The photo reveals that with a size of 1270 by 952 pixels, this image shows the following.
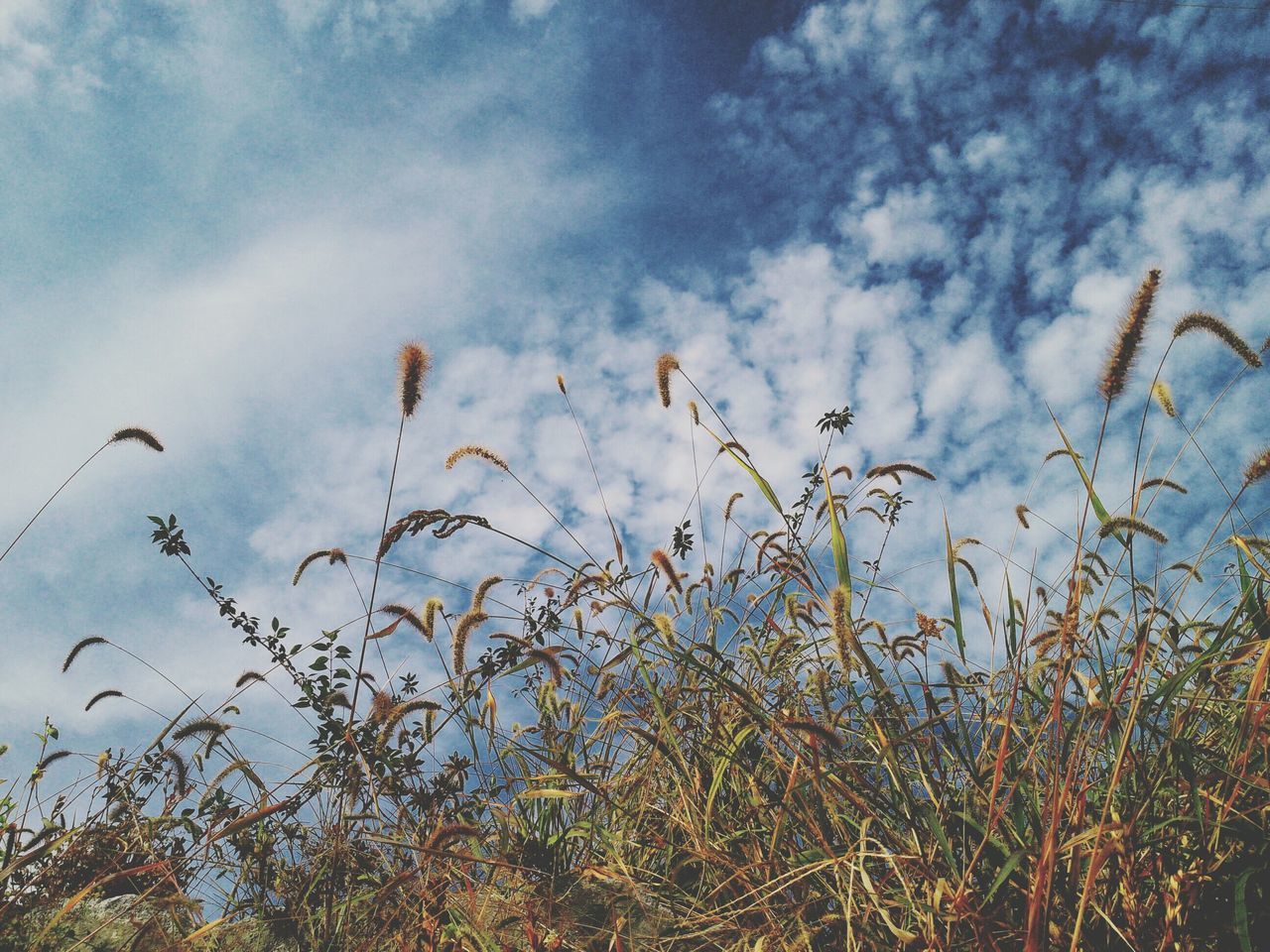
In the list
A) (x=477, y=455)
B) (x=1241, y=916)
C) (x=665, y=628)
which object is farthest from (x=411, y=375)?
(x=1241, y=916)

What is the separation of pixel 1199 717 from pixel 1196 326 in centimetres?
142

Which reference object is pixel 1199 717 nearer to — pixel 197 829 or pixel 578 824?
pixel 578 824

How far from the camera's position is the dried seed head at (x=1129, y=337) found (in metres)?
2.22

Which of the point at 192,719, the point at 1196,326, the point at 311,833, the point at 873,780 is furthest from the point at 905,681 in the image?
the point at 192,719

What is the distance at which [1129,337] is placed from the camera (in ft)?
7.32

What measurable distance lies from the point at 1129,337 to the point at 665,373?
7.09 feet

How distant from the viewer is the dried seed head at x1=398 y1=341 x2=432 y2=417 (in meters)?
3.40

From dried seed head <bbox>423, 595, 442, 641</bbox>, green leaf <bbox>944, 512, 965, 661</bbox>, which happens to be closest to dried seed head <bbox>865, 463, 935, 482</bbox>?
green leaf <bbox>944, 512, 965, 661</bbox>

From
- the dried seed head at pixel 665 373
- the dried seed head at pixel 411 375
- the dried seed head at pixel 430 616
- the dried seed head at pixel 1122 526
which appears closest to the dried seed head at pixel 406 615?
the dried seed head at pixel 430 616

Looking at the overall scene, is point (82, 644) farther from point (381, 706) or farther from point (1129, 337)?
point (1129, 337)

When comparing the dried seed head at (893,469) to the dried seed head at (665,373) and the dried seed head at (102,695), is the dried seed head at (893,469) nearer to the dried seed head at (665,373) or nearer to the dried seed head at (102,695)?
the dried seed head at (665,373)

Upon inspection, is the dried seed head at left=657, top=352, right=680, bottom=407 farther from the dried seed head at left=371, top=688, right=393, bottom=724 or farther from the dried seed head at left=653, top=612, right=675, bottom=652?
the dried seed head at left=371, top=688, right=393, bottom=724

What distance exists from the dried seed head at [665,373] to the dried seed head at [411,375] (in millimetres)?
1223

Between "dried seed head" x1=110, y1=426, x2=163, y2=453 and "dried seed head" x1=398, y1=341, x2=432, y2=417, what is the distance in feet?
5.43
